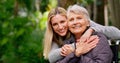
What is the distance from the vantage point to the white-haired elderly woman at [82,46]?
346cm

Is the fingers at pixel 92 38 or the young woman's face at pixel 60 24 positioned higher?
the young woman's face at pixel 60 24

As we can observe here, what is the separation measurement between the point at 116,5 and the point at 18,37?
232 cm

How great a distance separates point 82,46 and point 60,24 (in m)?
0.44

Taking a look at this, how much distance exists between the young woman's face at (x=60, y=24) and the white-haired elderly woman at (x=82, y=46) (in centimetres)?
17

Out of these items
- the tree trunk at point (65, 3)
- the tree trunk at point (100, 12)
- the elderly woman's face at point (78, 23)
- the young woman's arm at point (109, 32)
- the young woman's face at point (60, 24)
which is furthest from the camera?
the tree trunk at point (100, 12)

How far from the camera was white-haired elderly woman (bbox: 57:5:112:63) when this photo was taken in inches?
136

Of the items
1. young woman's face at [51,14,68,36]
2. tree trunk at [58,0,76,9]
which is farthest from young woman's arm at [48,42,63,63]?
tree trunk at [58,0,76,9]

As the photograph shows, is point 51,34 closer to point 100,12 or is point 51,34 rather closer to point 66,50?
point 66,50

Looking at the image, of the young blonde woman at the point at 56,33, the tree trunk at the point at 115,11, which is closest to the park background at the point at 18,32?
the tree trunk at the point at 115,11

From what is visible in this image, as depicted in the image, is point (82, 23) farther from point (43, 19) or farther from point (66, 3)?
point (43, 19)

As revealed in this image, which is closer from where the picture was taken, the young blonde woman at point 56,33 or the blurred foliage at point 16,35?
the young blonde woman at point 56,33

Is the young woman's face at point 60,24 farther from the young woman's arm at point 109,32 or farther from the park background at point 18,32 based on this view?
the park background at point 18,32

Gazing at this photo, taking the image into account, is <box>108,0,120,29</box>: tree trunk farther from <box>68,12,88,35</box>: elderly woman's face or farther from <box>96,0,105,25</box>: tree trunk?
<box>68,12,88,35</box>: elderly woman's face

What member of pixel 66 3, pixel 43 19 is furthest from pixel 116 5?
pixel 43 19
